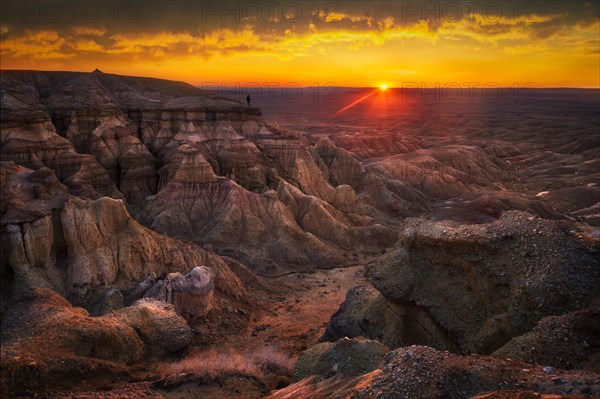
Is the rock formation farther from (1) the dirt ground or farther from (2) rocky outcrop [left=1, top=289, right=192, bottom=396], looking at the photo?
(2) rocky outcrop [left=1, top=289, right=192, bottom=396]

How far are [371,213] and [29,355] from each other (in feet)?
115

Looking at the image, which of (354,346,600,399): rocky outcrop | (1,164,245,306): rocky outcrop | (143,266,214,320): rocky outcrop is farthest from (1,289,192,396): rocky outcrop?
(354,346,600,399): rocky outcrop

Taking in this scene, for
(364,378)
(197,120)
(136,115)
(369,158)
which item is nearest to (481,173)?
(369,158)

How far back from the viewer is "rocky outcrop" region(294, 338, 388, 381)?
41.1ft

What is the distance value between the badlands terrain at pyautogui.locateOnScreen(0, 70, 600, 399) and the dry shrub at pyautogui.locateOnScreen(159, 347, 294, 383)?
115 millimetres

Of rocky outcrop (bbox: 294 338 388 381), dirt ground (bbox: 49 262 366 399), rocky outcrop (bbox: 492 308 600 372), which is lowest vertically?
dirt ground (bbox: 49 262 366 399)

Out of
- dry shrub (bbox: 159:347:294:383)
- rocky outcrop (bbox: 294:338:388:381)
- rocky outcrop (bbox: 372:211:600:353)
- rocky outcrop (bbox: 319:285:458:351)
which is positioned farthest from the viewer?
rocky outcrop (bbox: 319:285:458:351)

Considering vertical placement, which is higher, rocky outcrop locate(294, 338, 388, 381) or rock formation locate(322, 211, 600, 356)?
rock formation locate(322, 211, 600, 356)

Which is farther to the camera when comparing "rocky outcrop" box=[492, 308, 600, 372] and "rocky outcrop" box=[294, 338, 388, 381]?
"rocky outcrop" box=[294, 338, 388, 381]

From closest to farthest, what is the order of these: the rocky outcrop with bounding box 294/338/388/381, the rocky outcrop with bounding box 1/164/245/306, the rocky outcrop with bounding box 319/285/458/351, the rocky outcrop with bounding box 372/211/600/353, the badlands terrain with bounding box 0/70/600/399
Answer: the badlands terrain with bounding box 0/70/600/399 < the rocky outcrop with bounding box 294/338/388/381 < the rocky outcrop with bounding box 372/211/600/353 < the rocky outcrop with bounding box 319/285/458/351 < the rocky outcrop with bounding box 1/164/245/306

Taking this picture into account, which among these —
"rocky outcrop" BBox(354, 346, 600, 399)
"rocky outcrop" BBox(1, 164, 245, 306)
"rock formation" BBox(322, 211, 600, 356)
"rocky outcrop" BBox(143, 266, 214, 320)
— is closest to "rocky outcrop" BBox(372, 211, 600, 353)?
"rock formation" BBox(322, 211, 600, 356)

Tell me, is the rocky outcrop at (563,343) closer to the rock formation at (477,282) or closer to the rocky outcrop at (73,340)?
the rock formation at (477,282)

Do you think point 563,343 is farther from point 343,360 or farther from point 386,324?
point 386,324

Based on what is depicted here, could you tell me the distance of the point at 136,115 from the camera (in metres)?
45.8
